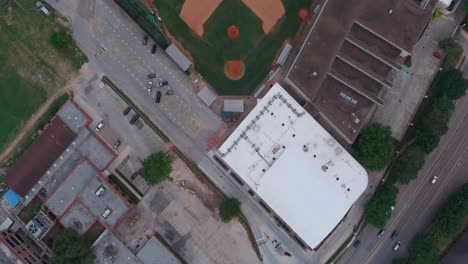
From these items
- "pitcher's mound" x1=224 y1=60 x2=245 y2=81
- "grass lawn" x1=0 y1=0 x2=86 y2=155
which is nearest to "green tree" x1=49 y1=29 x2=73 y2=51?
"grass lawn" x1=0 y1=0 x2=86 y2=155

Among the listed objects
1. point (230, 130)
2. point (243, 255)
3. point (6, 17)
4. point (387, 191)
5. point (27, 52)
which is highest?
point (6, 17)

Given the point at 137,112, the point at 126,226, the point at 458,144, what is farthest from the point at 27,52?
the point at 458,144

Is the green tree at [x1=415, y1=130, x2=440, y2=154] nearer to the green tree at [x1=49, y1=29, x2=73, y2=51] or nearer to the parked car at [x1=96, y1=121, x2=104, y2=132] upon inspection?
the parked car at [x1=96, y1=121, x2=104, y2=132]

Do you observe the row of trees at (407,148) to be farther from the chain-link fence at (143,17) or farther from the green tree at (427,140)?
the chain-link fence at (143,17)

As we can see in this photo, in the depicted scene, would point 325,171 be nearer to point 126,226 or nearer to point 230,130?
point 230,130

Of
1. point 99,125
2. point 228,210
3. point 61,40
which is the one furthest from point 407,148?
point 61,40

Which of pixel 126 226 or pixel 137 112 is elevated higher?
pixel 137 112
